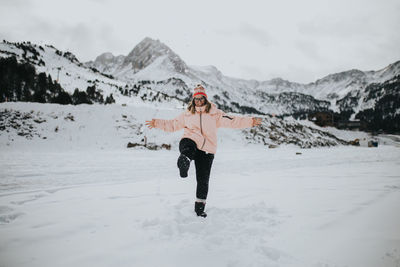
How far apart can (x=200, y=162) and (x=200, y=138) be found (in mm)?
397

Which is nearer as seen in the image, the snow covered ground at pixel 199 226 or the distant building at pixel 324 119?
the snow covered ground at pixel 199 226

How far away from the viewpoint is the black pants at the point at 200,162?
3051mm

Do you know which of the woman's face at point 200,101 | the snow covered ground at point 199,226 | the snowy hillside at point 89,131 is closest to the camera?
the snow covered ground at point 199,226

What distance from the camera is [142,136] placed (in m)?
16.5

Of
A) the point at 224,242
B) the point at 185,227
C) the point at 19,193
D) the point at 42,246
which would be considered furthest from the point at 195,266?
the point at 19,193

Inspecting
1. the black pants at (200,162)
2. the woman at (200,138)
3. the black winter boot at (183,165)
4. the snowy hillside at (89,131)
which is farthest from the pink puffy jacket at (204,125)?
the snowy hillside at (89,131)

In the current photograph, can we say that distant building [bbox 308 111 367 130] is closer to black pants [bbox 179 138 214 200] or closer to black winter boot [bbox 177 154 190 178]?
black pants [bbox 179 138 214 200]

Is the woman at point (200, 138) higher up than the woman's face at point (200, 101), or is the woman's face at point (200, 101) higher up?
the woman's face at point (200, 101)

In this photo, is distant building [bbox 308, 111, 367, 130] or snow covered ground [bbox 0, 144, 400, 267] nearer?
snow covered ground [bbox 0, 144, 400, 267]

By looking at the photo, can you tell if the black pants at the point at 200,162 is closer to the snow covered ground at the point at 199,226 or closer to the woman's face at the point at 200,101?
the snow covered ground at the point at 199,226

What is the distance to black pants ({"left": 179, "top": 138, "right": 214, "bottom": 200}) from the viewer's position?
10.0 feet

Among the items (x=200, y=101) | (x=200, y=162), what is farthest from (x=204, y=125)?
(x=200, y=162)

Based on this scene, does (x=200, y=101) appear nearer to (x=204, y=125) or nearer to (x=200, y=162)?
(x=204, y=125)

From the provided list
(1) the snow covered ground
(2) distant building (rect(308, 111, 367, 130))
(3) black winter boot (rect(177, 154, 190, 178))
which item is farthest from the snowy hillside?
(2) distant building (rect(308, 111, 367, 130))
